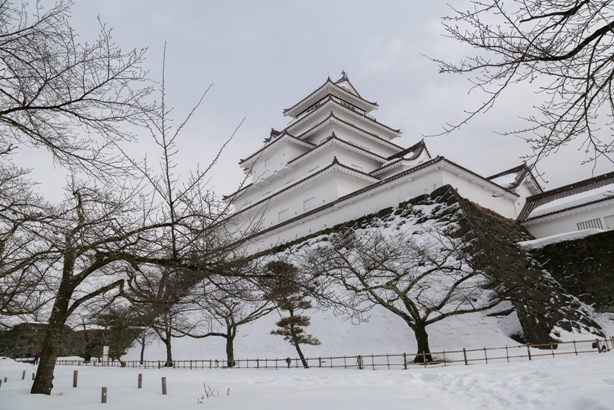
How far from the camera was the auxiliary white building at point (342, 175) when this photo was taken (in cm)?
2547

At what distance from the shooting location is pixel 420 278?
16.0m

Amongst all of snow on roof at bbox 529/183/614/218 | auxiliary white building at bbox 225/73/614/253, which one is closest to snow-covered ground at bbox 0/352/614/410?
auxiliary white building at bbox 225/73/614/253

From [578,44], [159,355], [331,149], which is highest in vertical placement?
[331,149]

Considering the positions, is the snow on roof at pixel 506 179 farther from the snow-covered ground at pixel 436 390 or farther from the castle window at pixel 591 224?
the snow-covered ground at pixel 436 390

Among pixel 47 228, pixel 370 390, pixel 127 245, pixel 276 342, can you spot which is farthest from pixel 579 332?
pixel 47 228

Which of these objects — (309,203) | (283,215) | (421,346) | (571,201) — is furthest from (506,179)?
(421,346)

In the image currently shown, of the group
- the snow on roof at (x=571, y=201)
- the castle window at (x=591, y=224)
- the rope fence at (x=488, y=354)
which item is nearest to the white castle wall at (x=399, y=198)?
the snow on roof at (x=571, y=201)

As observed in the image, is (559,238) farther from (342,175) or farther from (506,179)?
(342,175)

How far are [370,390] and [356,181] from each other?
74.6 ft

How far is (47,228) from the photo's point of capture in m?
5.06

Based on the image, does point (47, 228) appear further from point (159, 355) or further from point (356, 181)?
point (159, 355)

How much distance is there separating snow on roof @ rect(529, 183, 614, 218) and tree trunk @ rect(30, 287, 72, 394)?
1056 inches

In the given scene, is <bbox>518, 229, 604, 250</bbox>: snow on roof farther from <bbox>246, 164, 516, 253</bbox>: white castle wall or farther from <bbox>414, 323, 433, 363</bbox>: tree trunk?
<bbox>414, 323, 433, 363</bbox>: tree trunk

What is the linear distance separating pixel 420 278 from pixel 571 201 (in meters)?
15.6
